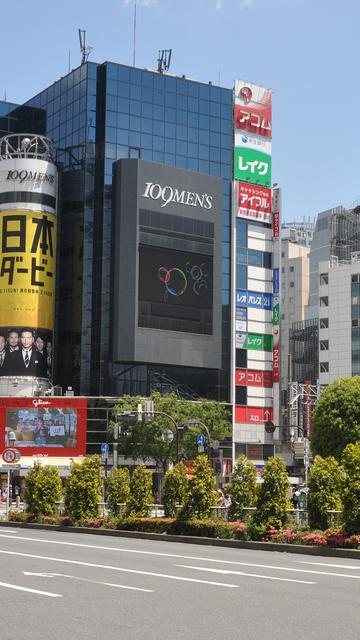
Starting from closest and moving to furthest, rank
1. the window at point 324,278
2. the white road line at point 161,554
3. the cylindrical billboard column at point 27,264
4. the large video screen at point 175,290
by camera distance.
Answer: the white road line at point 161,554 < the cylindrical billboard column at point 27,264 < the large video screen at point 175,290 < the window at point 324,278

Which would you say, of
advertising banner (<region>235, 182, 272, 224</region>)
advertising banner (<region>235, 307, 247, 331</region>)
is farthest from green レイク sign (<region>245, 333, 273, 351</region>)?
advertising banner (<region>235, 182, 272, 224</region>)

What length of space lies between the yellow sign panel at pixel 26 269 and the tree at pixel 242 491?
187 ft

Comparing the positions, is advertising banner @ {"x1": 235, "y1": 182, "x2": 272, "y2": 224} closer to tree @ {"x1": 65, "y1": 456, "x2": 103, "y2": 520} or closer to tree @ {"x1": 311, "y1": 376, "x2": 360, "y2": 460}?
tree @ {"x1": 311, "y1": 376, "x2": 360, "y2": 460}

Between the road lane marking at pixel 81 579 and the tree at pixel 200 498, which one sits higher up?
the tree at pixel 200 498


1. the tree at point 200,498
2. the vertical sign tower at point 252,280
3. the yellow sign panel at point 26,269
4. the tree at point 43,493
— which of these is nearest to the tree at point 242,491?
the tree at point 200,498

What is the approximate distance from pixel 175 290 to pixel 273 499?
63.7m

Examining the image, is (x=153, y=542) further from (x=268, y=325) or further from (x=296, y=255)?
(x=296, y=255)

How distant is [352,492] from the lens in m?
28.3

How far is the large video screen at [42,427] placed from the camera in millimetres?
88625

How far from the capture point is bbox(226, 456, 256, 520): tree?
118ft

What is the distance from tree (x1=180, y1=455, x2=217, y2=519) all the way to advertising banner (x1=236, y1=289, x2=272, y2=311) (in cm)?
6551

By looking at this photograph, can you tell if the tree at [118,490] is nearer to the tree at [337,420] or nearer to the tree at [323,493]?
the tree at [323,493]

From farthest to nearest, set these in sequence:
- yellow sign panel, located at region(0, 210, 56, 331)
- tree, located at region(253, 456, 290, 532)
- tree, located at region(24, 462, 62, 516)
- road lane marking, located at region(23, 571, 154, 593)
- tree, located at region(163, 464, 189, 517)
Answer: yellow sign panel, located at region(0, 210, 56, 331) → tree, located at region(24, 462, 62, 516) → tree, located at region(163, 464, 189, 517) → tree, located at region(253, 456, 290, 532) → road lane marking, located at region(23, 571, 154, 593)

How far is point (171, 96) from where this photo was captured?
10350 centimetres
